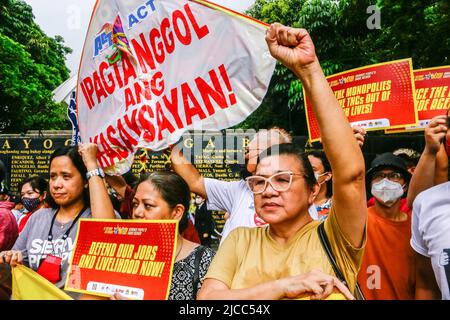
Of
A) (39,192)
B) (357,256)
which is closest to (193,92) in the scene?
(357,256)

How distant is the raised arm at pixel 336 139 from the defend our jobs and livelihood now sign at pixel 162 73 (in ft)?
2.25

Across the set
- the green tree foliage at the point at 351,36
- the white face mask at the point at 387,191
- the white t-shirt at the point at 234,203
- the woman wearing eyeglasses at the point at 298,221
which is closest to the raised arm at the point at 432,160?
the white face mask at the point at 387,191

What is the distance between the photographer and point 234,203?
2.67 metres

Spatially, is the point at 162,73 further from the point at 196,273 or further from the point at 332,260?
the point at 332,260

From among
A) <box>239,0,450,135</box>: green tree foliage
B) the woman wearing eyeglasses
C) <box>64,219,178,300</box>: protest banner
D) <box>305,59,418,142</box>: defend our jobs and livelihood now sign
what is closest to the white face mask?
<box>305,59,418,142</box>: defend our jobs and livelihood now sign

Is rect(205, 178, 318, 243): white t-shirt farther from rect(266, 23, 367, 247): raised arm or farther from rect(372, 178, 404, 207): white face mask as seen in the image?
rect(266, 23, 367, 247): raised arm

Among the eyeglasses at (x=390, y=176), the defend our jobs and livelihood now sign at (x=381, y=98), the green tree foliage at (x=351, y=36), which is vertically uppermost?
the green tree foliage at (x=351, y=36)

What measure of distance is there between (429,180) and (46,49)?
19520mm

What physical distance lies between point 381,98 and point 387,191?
991 mm

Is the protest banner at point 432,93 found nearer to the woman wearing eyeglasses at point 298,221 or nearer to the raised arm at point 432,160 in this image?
the raised arm at point 432,160

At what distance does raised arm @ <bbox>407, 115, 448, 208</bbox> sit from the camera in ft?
7.13

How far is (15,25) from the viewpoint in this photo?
651 inches

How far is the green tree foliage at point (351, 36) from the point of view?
25.1ft
